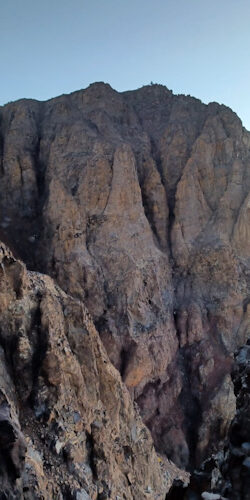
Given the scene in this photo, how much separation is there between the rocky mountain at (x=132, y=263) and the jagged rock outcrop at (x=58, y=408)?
84mm

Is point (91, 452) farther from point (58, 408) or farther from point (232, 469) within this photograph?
point (232, 469)

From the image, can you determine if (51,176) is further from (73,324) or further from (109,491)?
(109,491)

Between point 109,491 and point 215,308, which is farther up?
point 215,308

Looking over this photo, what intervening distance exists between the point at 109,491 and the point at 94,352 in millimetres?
5155

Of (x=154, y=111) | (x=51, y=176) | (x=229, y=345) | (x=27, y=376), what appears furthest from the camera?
(x=154, y=111)

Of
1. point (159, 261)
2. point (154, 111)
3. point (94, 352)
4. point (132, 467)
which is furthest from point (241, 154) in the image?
point (132, 467)

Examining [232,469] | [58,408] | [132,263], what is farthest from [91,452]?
[132,263]

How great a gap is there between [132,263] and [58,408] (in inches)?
549

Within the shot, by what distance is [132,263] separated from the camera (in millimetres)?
26359

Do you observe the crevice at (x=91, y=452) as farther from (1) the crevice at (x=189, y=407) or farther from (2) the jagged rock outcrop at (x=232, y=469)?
(1) the crevice at (x=189, y=407)

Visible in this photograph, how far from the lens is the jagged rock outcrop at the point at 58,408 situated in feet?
36.6

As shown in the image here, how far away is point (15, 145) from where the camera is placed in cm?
3173

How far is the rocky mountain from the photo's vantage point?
1595cm

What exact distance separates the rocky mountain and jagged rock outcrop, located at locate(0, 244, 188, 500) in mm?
84
